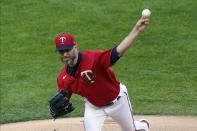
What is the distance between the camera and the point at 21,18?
1349cm

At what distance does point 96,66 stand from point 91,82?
22cm

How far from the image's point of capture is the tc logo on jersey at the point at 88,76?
18.3ft

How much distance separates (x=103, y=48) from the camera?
459 inches

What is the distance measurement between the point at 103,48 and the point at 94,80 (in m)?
6.04

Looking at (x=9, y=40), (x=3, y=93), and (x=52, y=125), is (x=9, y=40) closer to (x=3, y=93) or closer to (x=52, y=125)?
(x=3, y=93)

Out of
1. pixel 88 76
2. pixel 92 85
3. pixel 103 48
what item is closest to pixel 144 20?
pixel 88 76

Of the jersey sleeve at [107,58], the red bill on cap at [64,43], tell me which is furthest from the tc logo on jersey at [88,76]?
the red bill on cap at [64,43]

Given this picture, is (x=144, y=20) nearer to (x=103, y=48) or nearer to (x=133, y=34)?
(x=133, y=34)

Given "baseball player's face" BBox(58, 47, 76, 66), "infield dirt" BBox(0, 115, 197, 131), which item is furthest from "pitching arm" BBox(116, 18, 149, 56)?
"infield dirt" BBox(0, 115, 197, 131)

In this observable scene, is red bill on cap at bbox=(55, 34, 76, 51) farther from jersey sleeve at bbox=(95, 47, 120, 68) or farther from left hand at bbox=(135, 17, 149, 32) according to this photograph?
left hand at bbox=(135, 17, 149, 32)

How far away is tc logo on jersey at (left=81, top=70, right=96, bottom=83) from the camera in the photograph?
18.3 ft

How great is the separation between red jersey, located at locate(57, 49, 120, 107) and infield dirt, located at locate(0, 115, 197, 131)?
179 centimetres

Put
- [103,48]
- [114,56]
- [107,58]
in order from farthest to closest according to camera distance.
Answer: [103,48]
[107,58]
[114,56]

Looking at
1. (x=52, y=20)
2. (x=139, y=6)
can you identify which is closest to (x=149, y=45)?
(x=139, y=6)
